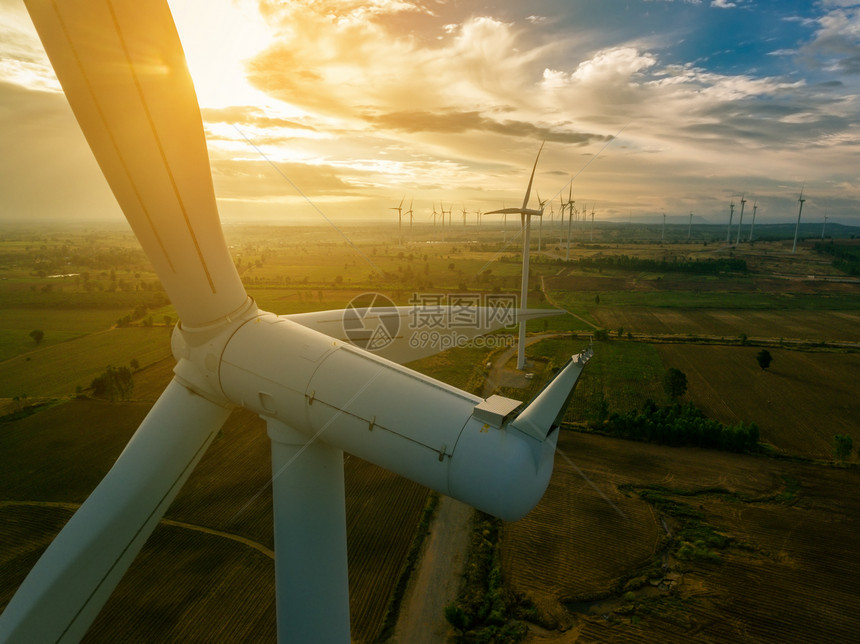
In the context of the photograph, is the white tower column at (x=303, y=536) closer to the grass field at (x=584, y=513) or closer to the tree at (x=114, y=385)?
the grass field at (x=584, y=513)

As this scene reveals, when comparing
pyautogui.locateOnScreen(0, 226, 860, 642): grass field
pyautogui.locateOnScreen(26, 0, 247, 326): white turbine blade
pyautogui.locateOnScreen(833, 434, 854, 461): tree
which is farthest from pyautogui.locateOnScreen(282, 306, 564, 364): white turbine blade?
pyautogui.locateOnScreen(833, 434, 854, 461): tree

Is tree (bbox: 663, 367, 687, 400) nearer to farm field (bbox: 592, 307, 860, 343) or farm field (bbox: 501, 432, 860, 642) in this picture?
farm field (bbox: 501, 432, 860, 642)

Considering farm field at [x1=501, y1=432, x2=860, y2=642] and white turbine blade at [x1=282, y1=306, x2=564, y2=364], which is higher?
white turbine blade at [x1=282, y1=306, x2=564, y2=364]

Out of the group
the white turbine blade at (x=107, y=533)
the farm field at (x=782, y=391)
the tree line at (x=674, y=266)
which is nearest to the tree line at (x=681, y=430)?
the farm field at (x=782, y=391)

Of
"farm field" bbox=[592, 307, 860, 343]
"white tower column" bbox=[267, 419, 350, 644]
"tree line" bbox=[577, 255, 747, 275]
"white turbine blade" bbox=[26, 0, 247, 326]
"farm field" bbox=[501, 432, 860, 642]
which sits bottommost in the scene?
"farm field" bbox=[501, 432, 860, 642]

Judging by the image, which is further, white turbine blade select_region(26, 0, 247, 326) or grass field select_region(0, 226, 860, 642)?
grass field select_region(0, 226, 860, 642)

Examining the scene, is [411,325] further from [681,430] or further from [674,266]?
[674,266]

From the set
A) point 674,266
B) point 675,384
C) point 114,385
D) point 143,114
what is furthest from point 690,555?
point 674,266

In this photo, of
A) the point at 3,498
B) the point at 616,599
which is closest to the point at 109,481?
the point at 616,599

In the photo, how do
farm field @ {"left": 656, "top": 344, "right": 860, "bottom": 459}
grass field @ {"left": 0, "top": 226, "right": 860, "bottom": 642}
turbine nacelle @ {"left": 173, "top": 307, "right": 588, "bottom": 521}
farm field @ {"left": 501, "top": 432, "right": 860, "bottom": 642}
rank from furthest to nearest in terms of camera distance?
farm field @ {"left": 656, "top": 344, "right": 860, "bottom": 459}, grass field @ {"left": 0, "top": 226, "right": 860, "bottom": 642}, farm field @ {"left": 501, "top": 432, "right": 860, "bottom": 642}, turbine nacelle @ {"left": 173, "top": 307, "right": 588, "bottom": 521}
